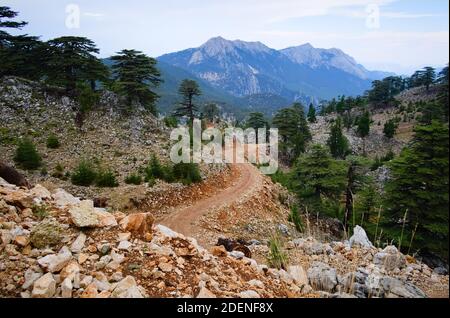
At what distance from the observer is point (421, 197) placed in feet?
40.7

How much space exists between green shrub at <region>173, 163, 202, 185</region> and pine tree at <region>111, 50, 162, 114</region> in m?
9.35

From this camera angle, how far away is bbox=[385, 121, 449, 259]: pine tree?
10303 mm

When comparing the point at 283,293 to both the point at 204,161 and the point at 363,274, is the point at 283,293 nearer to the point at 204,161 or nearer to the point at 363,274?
the point at 363,274

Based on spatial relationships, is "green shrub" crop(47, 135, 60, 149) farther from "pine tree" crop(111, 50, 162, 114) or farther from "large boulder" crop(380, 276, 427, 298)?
"large boulder" crop(380, 276, 427, 298)

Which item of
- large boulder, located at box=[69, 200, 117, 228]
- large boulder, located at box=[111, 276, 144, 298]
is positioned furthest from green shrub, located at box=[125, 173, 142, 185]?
large boulder, located at box=[111, 276, 144, 298]

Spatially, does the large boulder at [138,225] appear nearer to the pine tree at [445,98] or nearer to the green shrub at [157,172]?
the pine tree at [445,98]

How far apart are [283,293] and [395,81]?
379ft

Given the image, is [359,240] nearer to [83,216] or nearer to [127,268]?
[127,268]

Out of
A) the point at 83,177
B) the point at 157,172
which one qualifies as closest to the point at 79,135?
the point at 83,177

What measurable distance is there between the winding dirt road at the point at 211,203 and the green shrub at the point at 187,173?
189 centimetres

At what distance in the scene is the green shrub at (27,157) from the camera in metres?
20.8

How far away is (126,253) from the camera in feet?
19.9

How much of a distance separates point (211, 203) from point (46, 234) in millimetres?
16046
